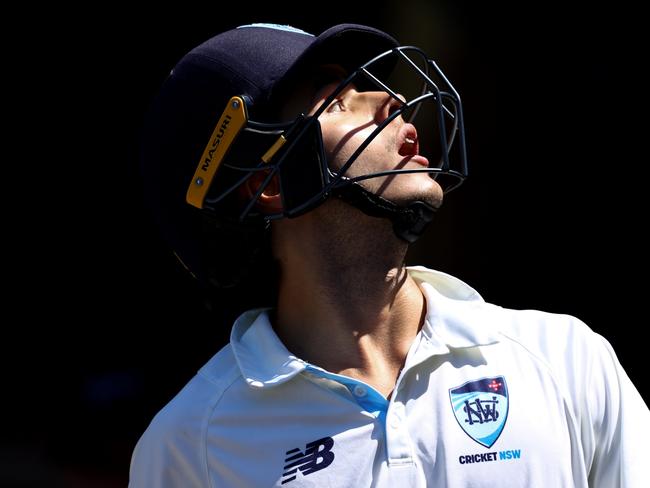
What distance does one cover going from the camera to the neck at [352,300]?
1862 millimetres

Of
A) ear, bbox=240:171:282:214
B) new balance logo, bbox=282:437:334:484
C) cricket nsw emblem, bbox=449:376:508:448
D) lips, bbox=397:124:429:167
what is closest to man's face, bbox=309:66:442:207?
lips, bbox=397:124:429:167

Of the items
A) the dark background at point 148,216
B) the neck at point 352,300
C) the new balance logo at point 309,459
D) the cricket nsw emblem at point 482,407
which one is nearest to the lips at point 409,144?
the neck at point 352,300

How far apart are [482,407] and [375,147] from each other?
0.55 metres

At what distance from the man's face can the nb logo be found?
0.41m

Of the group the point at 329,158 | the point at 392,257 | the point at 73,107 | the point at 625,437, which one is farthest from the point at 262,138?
the point at 73,107

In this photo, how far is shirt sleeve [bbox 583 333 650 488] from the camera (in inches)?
65.1

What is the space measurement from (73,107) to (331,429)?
3040 millimetres

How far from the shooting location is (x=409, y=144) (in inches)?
78.5

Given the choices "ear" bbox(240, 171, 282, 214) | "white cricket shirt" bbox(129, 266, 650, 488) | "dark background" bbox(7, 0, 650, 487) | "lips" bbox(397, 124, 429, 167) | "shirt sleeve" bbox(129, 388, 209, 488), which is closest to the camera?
"white cricket shirt" bbox(129, 266, 650, 488)

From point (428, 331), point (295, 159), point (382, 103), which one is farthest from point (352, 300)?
point (382, 103)

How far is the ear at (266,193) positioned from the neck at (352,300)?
0.09m

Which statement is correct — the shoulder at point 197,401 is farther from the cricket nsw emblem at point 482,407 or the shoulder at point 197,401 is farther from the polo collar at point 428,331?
the cricket nsw emblem at point 482,407

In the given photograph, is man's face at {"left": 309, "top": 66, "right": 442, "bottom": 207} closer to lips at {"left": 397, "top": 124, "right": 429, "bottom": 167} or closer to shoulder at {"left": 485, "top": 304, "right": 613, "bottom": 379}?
lips at {"left": 397, "top": 124, "right": 429, "bottom": 167}

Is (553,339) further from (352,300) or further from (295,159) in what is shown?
(295,159)
